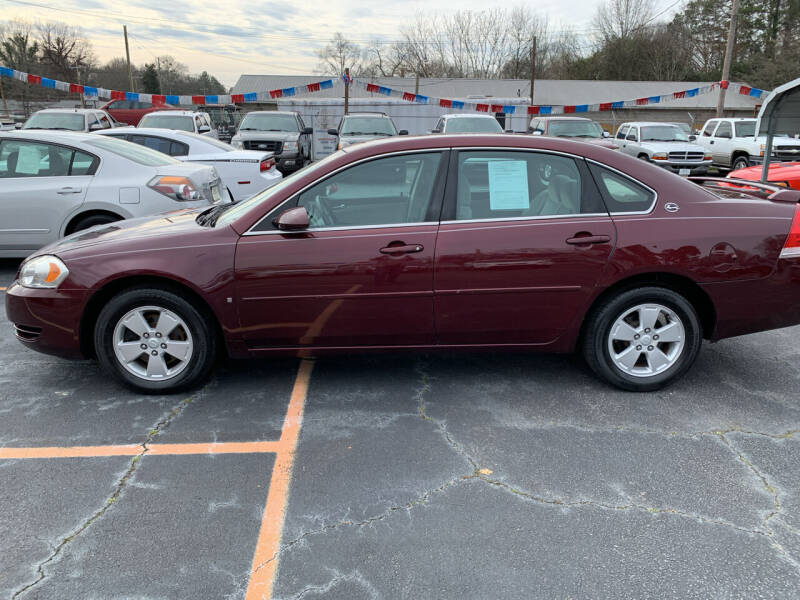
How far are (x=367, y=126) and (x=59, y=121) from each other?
25.5 ft

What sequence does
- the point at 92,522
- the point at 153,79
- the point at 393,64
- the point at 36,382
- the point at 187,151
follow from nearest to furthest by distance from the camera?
the point at 92,522 → the point at 36,382 → the point at 187,151 → the point at 153,79 → the point at 393,64

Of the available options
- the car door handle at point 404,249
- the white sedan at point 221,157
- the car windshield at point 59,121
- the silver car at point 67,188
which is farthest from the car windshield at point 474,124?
the car door handle at point 404,249

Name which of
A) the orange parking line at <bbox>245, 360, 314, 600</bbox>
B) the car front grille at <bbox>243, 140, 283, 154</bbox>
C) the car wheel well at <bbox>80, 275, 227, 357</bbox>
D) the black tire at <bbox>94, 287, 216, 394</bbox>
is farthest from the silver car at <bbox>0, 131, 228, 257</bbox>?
the car front grille at <bbox>243, 140, 283, 154</bbox>

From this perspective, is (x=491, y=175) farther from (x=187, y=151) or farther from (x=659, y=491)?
(x=187, y=151)

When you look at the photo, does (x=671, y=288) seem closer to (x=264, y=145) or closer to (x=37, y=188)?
(x=37, y=188)

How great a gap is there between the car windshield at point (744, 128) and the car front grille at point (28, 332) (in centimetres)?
1965

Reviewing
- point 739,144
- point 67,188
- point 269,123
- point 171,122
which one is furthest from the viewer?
point 739,144

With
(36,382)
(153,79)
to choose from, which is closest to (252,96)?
(36,382)

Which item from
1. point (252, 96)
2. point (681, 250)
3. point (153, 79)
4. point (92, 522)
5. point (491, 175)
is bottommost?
point (92, 522)

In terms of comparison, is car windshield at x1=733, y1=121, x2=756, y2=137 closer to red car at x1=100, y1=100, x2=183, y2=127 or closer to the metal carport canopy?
the metal carport canopy

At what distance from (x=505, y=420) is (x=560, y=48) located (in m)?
69.6

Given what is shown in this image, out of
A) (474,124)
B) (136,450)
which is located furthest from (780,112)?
(474,124)

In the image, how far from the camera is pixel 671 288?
12.7 feet

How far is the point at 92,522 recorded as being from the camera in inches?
106
